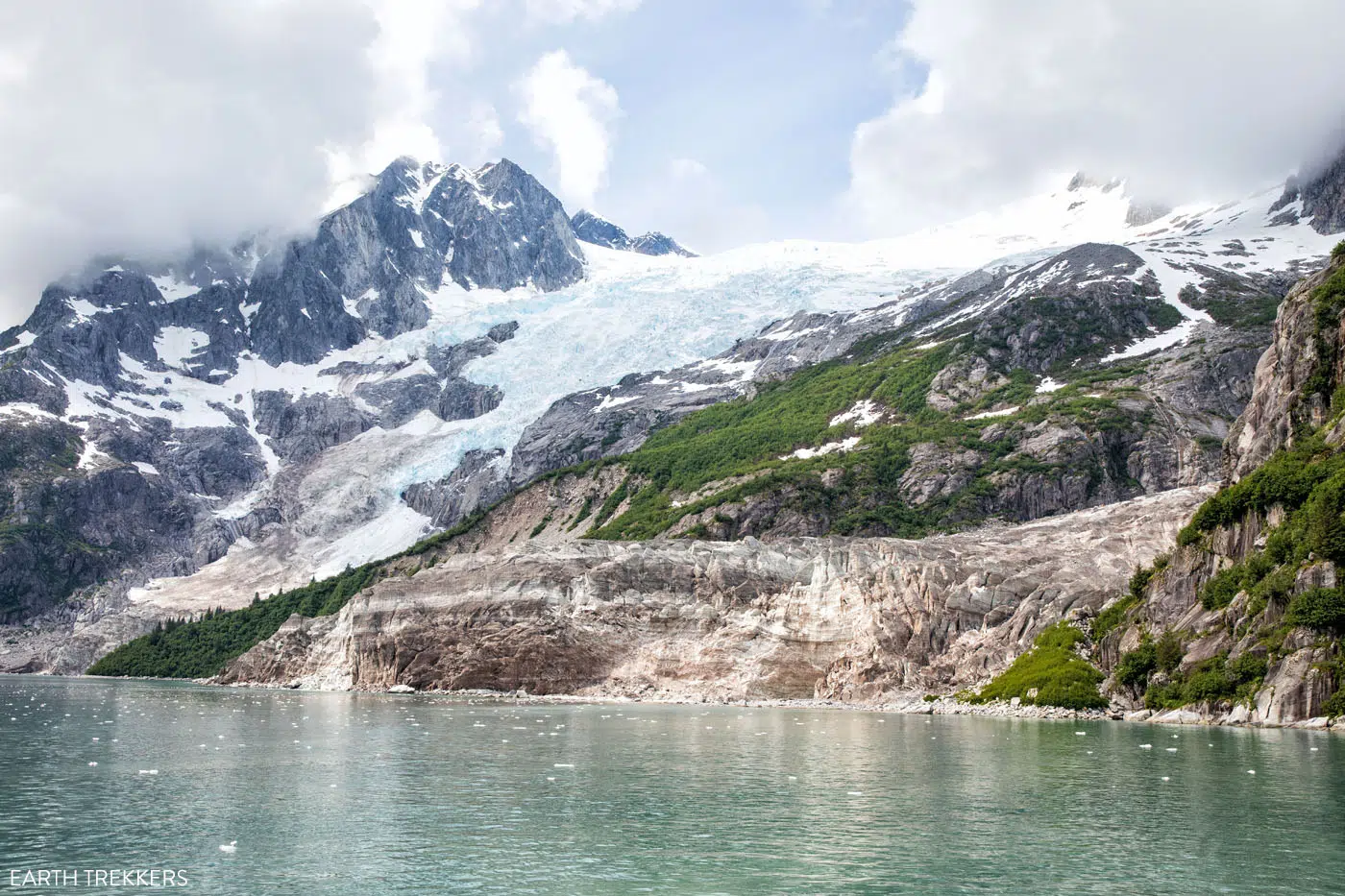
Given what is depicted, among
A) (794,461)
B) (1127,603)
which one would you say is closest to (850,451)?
(794,461)

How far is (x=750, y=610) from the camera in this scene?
88.8m

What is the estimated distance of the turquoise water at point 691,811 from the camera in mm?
23234

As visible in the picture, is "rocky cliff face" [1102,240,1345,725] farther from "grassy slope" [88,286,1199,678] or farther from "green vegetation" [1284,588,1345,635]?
"grassy slope" [88,286,1199,678]

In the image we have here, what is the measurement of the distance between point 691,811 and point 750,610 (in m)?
58.4

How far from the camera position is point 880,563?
84.9m

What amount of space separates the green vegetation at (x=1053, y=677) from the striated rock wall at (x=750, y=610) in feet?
9.03

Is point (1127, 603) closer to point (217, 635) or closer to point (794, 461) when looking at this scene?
point (794, 461)

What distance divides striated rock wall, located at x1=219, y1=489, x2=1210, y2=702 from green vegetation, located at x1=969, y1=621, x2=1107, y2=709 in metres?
2.75

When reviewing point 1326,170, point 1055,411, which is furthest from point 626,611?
point 1326,170

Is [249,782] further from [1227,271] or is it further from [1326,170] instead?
[1326,170]

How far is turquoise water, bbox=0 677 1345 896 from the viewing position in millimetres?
23234

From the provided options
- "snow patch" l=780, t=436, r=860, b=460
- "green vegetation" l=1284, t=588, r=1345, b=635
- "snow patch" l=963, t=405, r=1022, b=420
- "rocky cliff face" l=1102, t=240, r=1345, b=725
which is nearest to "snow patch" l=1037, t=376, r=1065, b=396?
"snow patch" l=963, t=405, r=1022, b=420

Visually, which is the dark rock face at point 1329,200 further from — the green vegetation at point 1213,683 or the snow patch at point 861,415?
the green vegetation at point 1213,683

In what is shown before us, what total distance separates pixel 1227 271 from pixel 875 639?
121m
